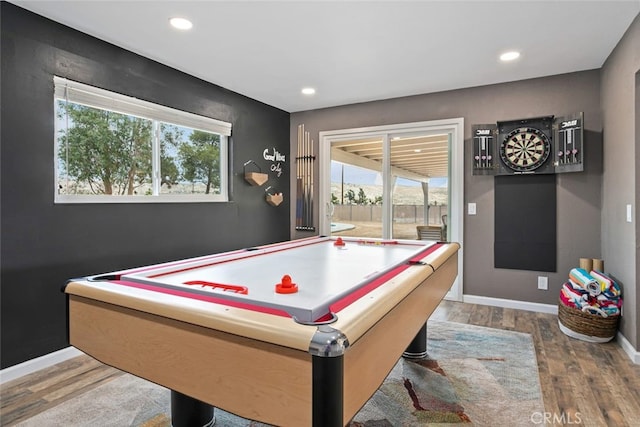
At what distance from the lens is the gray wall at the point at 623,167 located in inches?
99.9

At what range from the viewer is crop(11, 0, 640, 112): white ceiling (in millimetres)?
2355

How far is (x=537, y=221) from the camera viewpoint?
144 inches

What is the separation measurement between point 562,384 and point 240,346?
222 cm

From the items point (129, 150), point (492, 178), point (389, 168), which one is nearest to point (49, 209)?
point (129, 150)

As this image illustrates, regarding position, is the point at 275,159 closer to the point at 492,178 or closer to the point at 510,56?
the point at 492,178

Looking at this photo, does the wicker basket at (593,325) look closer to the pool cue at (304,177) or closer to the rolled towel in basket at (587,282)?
the rolled towel in basket at (587,282)

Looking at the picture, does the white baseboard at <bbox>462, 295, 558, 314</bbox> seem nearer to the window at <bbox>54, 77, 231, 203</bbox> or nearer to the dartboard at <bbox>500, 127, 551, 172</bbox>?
the dartboard at <bbox>500, 127, 551, 172</bbox>

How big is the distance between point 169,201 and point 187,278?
2.03 meters

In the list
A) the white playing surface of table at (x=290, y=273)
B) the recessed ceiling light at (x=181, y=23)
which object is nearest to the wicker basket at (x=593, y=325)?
the white playing surface of table at (x=290, y=273)

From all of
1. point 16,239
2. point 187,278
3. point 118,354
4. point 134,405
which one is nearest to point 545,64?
point 187,278

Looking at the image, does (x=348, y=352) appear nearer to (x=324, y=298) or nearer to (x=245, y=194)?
(x=324, y=298)

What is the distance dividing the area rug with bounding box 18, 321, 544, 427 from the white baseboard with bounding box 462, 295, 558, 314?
1.20m

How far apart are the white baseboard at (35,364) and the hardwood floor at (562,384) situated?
4cm

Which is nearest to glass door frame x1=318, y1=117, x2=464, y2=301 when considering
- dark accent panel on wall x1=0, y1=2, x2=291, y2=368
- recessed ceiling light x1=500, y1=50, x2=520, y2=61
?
recessed ceiling light x1=500, y1=50, x2=520, y2=61
